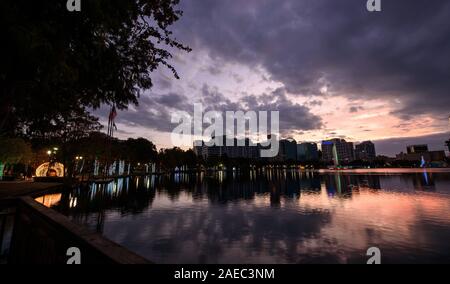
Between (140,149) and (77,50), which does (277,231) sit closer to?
(77,50)

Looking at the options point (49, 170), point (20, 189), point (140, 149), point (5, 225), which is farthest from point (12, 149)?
point (140, 149)

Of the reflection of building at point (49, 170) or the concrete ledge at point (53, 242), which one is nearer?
the concrete ledge at point (53, 242)

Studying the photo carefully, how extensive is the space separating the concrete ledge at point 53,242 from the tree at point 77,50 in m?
2.81

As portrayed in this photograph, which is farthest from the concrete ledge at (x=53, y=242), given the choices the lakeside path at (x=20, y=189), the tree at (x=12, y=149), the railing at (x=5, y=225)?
the tree at (x=12, y=149)

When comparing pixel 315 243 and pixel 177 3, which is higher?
pixel 177 3

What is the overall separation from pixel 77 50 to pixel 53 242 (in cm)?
437

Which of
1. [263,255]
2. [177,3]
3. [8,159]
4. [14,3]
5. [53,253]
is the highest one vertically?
[177,3]

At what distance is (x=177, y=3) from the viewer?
6906 mm

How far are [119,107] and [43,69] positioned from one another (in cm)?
305

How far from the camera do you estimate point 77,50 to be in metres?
5.72

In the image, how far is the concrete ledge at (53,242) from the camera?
245cm

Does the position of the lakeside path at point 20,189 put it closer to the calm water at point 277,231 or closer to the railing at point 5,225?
the calm water at point 277,231

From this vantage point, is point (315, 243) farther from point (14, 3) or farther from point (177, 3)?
point (14, 3)
